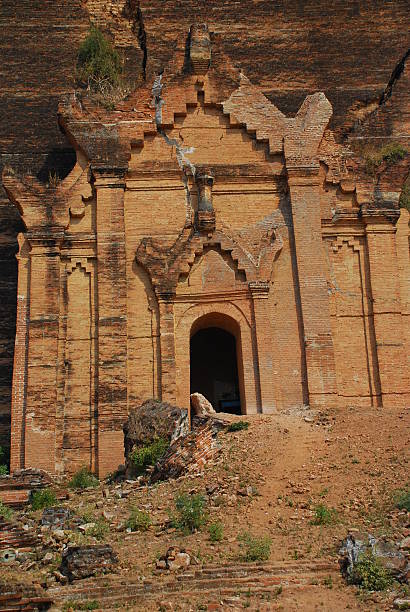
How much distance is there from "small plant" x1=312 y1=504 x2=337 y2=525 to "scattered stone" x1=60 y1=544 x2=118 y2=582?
9.94 feet

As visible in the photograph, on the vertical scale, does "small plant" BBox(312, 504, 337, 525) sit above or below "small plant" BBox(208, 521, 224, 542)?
above

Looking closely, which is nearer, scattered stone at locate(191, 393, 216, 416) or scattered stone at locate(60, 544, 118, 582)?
scattered stone at locate(60, 544, 118, 582)

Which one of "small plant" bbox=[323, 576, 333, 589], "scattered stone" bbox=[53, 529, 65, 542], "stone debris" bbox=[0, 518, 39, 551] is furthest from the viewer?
"scattered stone" bbox=[53, 529, 65, 542]

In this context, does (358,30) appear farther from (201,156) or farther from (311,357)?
(311,357)

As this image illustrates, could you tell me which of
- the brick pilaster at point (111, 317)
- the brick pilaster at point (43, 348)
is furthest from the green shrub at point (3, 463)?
the brick pilaster at point (111, 317)

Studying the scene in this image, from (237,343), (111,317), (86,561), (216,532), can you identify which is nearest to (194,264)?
(237,343)

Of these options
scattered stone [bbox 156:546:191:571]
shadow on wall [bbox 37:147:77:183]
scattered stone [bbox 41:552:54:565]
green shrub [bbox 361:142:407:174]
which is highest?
shadow on wall [bbox 37:147:77:183]

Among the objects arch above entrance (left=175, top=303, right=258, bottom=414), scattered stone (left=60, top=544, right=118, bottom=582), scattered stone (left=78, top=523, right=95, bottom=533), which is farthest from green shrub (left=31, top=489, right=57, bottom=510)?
arch above entrance (left=175, top=303, right=258, bottom=414)

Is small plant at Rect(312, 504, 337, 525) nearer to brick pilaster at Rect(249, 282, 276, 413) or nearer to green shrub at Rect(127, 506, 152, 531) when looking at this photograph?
green shrub at Rect(127, 506, 152, 531)

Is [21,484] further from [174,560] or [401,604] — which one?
[401,604]

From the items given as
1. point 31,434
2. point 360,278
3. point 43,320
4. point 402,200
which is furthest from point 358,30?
point 31,434

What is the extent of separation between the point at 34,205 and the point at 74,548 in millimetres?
9473

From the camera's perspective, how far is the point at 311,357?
65.2 ft

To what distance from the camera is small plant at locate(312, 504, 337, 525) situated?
14102mm
